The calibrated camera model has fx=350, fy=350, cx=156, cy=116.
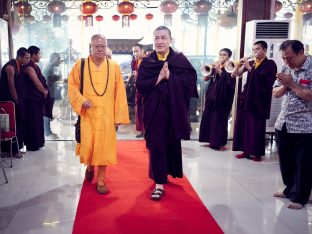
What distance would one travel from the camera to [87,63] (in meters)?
3.44

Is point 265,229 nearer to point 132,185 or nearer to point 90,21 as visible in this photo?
point 132,185

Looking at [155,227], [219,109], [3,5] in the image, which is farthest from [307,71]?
[3,5]

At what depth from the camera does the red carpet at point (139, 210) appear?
2.71 metres

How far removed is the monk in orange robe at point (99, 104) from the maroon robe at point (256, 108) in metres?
2.05

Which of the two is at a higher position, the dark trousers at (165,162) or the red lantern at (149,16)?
the red lantern at (149,16)

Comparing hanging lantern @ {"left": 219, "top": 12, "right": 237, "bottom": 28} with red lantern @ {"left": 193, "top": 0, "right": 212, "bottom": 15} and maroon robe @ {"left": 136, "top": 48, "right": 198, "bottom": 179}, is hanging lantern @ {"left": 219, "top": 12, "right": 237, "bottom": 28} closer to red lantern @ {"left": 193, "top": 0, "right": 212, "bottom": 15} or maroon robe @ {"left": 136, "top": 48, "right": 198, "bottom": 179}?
red lantern @ {"left": 193, "top": 0, "right": 212, "bottom": 15}

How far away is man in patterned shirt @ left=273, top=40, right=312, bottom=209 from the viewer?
301 centimetres

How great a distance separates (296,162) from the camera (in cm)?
325

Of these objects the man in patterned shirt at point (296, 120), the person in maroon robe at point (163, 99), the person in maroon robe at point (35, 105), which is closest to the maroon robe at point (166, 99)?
the person in maroon robe at point (163, 99)

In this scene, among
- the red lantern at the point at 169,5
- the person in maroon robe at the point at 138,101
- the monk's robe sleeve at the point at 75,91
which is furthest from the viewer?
the red lantern at the point at 169,5

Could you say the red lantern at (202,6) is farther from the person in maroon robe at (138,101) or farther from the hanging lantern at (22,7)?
the hanging lantern at (22,7)

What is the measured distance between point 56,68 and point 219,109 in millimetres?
3446

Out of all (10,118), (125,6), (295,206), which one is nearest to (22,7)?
(125,6)

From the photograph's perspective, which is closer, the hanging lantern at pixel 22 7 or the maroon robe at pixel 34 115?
the maroon robe at pixel 34 115
